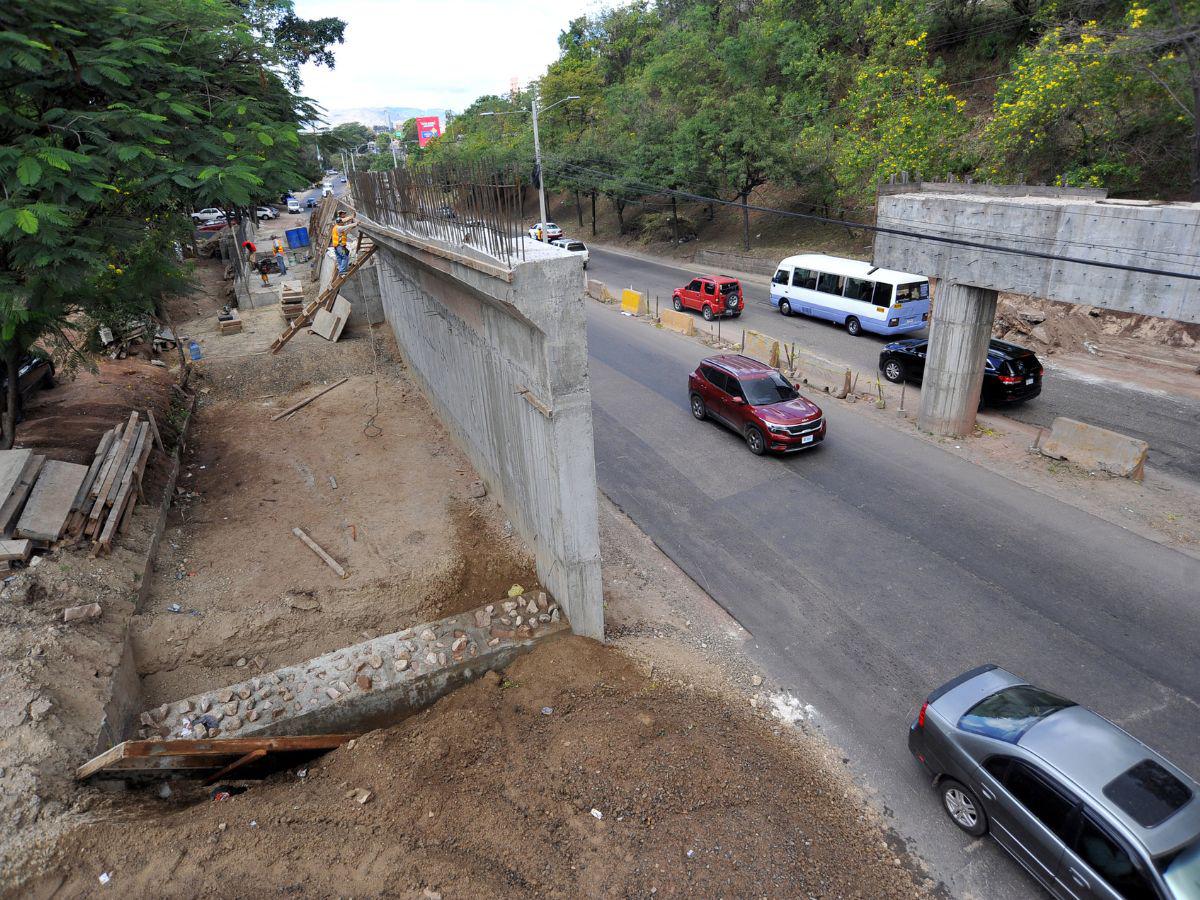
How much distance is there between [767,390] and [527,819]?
10.4m

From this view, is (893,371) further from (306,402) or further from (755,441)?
(306,402)

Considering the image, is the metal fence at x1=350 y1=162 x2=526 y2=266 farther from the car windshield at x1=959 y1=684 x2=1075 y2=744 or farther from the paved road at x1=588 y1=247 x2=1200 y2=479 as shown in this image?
the paved road at x1=588 y1=247 x2=1200 y2=479

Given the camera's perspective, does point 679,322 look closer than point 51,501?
No

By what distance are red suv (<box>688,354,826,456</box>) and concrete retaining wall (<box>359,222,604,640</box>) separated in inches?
222

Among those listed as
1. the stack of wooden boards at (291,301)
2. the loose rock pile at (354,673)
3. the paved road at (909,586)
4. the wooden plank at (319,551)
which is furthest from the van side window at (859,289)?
the stack of wooden boards at (291,301)

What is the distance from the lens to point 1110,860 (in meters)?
5.22

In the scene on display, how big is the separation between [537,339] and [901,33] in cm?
2748

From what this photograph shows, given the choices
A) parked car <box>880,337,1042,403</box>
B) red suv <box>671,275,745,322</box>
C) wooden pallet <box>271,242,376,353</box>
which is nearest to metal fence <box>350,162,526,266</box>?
wooden pallet <box>271,242,376,353</box>

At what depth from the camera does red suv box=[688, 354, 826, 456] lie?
44.3 ft

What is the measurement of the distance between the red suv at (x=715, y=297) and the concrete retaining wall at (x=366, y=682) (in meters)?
17.4

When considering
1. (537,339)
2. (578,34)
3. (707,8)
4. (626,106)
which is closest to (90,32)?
(537,339)

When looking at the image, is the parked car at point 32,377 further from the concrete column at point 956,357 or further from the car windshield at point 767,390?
the concrete column at point 956,357

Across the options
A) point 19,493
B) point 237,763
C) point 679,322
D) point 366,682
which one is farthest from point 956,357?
point 19,493

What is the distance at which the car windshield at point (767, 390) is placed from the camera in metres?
14.2
